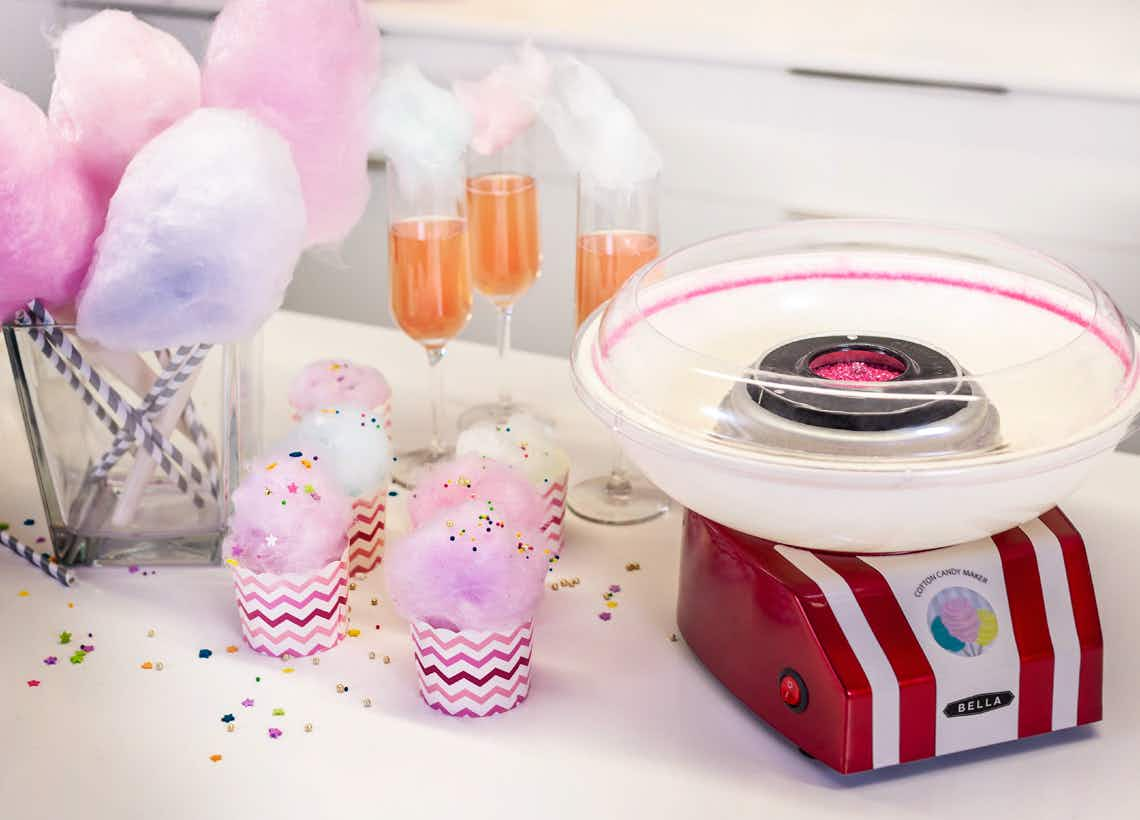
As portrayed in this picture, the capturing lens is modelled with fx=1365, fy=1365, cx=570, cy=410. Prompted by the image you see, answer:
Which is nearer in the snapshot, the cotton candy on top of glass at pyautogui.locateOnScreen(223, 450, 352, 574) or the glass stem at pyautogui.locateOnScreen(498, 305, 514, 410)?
the cotton candy on top of glass at pyautogui.locateOnScreen(223, 450, 352, 574)

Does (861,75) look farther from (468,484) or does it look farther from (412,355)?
(468,484)

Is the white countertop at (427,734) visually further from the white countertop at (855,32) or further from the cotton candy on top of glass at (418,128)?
the white countertop at (855,32)

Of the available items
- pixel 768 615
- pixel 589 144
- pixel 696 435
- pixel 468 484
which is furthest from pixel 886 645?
pixel 589 144

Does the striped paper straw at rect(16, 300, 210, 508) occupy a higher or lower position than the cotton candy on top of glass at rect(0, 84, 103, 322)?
lower

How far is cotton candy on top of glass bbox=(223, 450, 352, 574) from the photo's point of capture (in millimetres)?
1060

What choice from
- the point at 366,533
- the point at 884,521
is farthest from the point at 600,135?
the point at 884,521

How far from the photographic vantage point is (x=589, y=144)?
4.32 ft

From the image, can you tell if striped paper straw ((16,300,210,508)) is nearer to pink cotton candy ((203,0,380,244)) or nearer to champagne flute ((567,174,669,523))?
pink cotton candy ((203,0,380,244))

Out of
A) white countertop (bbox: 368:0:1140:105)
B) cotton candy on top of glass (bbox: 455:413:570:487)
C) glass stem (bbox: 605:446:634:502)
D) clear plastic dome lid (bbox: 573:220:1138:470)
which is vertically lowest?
glass stem (bbox: 605:446:634:502)

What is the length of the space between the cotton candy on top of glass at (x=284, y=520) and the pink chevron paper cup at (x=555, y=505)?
0.21 m

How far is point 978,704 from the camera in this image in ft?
3.17

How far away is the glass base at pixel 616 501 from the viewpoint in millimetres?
1331

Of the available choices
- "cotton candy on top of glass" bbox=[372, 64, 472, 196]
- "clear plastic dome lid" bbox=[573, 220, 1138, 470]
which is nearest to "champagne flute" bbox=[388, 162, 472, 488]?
"cotton candy on top of glass" bbox=[372, 64, 472, 196]

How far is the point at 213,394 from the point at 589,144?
1.40 feet
